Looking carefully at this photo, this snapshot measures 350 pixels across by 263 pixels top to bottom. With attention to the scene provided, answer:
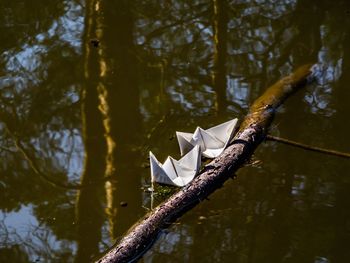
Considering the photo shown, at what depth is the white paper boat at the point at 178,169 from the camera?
12.6 ft

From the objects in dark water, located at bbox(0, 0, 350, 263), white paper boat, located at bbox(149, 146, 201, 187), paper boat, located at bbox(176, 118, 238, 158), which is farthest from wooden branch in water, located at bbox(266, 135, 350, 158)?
white paper boat, located at bbox(149, 146, 201, 187)

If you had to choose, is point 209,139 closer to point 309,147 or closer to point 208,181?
point 208,181

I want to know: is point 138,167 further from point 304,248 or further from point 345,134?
point 345,134

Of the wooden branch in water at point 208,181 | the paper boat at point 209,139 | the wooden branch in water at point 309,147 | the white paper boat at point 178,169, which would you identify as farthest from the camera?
the wooden branch in water at point 309,147

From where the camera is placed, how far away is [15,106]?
514 cm

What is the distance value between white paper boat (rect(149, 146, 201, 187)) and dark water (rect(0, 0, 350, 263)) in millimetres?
193

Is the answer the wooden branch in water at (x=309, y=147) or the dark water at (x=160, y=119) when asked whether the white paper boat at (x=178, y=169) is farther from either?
the wooden branch in water at (x=309, y=147)

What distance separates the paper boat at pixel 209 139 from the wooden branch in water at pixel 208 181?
0.08m

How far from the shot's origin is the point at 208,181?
3840 millimetres

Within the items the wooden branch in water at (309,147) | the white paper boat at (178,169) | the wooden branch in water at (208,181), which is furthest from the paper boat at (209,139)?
the wooden branch in water at (309,147)

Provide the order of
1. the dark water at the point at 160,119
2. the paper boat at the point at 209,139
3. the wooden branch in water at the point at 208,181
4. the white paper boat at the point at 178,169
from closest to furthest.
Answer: the wooden branch in water at the point at 208,181
the dark water at the point at 160,119
the white paper boat at the point at 178,169
the paper boat at the point at 209,139

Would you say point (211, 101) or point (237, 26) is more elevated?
point (237, 26)

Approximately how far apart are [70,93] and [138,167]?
144 cm

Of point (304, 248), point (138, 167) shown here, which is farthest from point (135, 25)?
point (304, 248)
